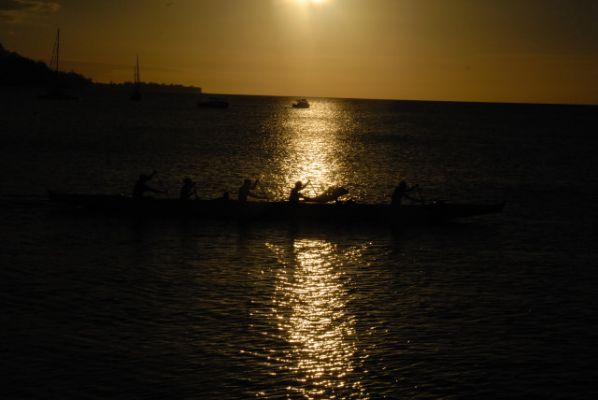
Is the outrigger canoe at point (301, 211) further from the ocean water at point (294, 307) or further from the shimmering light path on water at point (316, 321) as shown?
the shimmering light path on water at point (316, 321)

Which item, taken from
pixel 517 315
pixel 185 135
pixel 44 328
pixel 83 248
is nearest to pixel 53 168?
pixel 83 248

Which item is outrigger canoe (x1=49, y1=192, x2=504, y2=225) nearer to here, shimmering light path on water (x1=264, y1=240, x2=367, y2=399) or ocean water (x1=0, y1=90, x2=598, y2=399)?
ocean water (x1=0, y1=90, x2=598, y2=399)

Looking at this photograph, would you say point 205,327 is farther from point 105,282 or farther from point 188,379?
point 105,282

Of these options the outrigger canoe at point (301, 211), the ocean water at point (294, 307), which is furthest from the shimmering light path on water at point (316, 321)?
the outrigger canoe at point (301, 211)

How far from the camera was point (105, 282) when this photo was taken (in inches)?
823

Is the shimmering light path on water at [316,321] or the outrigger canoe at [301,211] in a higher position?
the outrigger canoe at [301,211]

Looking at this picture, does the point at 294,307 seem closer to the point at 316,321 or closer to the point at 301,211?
the point at 316,321

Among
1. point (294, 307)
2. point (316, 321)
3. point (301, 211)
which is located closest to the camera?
point (316, 321)

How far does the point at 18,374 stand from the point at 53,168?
132 ft

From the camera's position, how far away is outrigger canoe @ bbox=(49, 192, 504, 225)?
31.7m

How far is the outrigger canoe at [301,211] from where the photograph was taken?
3166 centimetres

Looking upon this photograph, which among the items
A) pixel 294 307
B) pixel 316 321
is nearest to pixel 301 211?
pixel 294 307

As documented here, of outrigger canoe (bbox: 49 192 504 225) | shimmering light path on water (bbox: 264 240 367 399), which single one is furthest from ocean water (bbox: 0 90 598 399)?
outrigger canoe (bbox: 49 192 504 225)

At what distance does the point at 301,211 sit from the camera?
104 ft
